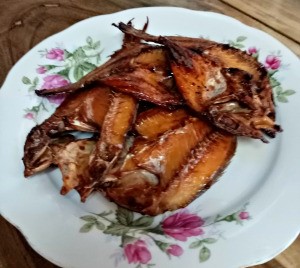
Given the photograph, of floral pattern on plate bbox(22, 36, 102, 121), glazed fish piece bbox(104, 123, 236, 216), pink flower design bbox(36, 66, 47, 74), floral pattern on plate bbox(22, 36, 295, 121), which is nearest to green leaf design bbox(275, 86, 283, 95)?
floral pattern on plate bbox(22, 36, 295, 121)

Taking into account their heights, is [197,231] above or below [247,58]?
below

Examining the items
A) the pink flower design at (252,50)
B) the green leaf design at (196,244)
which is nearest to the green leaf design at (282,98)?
the pink flower design at (252,50)

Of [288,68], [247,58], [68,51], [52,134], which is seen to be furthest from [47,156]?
[288,68]

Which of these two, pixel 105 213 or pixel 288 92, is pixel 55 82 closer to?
pixel 105 213

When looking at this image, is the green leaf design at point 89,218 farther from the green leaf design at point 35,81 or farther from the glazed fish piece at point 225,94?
the green leaf design at point 35,81

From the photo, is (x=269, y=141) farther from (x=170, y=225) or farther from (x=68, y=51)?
(x=68, y=51)

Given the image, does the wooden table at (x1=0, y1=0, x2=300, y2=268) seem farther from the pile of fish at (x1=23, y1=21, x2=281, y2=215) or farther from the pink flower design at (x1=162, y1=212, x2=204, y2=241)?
the pink flower design at (x1=162, y1=212, x2=204, y2=241)

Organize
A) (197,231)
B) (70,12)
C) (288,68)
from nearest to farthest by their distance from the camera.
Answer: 1. (197,231)
2. (288,68)
3. (70,12)

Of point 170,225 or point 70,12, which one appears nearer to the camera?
point 170,225

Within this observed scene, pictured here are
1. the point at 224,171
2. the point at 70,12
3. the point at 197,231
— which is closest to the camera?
the point at 197,231
